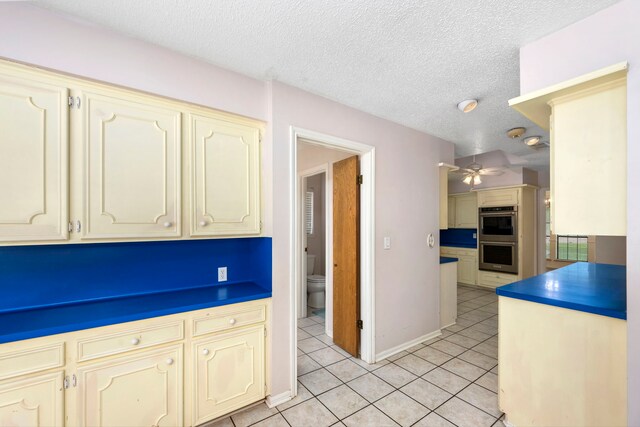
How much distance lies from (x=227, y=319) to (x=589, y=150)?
2299mm

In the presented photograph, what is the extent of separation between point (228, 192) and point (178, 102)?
67 centimetres

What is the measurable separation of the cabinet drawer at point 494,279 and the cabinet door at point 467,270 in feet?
0.53

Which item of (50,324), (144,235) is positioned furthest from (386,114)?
(50,324)

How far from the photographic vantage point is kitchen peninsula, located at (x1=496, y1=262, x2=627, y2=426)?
1384mm

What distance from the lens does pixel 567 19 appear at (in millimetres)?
1360

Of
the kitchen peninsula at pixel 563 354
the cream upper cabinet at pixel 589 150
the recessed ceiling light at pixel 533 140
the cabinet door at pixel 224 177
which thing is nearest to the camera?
the cream upper cabinet at pixel 589 150

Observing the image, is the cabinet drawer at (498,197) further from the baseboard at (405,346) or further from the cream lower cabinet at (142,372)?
the cream lower cabinet at (142,372)

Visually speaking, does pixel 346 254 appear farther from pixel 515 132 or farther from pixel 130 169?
pixel 515 132

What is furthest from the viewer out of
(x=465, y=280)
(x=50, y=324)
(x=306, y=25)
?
(x=465, y=280)

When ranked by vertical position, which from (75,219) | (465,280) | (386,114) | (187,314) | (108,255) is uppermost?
(386,114)

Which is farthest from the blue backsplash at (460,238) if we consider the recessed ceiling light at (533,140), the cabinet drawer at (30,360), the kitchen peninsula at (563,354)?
the cabinet drawer at (30,360)

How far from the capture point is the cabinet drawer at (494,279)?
4.86m

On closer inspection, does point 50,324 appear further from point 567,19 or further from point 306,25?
point 567,19

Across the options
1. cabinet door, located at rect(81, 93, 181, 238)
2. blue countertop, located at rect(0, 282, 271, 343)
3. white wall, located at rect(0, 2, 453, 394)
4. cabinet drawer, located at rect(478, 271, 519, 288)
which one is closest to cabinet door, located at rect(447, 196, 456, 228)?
cabinet drawer, located at rect(478, 271, 519, 288)
